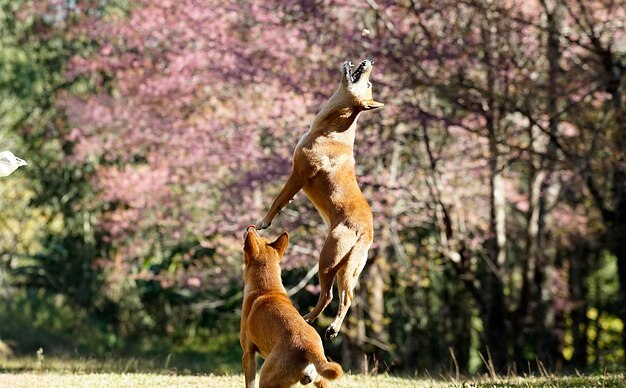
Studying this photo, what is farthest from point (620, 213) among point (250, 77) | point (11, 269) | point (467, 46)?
point (11, 269)

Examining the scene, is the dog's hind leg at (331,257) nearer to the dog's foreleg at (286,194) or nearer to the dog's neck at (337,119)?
the dog's foreleg at (286,194)

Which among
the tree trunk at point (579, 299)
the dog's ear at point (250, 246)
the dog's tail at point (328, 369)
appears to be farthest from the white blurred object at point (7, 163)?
the tree trunk at point (579, 299)

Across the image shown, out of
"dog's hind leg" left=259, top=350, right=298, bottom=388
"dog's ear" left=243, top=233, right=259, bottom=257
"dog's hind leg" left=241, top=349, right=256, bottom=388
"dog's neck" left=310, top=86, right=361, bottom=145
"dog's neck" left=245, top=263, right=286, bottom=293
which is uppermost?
"dog's neck" left=310, top=86, right=361, bottom=145

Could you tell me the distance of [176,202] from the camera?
1692cm

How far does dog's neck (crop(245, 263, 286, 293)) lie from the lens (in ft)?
17.8

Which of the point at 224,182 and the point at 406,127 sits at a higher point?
the point at 406,127

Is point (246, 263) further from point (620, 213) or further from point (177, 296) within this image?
point (177, 296)

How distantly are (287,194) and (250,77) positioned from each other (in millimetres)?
8886

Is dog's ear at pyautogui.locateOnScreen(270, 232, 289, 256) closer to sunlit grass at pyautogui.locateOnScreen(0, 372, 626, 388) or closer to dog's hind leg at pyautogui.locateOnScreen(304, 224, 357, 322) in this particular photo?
dog's hind leg at pyautogui.locateOnScreen(304, 224, 357, 322)

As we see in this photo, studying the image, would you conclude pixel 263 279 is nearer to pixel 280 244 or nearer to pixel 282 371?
pixel 280 244

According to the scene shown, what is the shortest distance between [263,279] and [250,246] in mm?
197

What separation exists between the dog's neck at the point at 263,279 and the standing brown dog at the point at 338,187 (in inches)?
9.8

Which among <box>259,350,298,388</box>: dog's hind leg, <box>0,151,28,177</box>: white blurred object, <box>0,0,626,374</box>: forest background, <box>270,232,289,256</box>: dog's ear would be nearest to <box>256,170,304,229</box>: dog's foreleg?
<box>270,232,289,256</box>: dog's ear

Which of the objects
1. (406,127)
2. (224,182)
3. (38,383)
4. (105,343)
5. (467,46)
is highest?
(467,46)
